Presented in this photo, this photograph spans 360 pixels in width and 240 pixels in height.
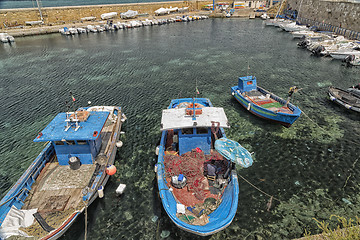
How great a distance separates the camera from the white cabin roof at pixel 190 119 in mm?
17469

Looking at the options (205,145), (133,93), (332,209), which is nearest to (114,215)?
(205,145)

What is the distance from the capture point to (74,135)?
1745 cm

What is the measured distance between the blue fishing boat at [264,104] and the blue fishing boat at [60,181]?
19.9 meters

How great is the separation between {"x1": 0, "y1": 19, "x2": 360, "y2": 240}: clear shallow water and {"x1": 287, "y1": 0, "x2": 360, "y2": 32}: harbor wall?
16.5 m

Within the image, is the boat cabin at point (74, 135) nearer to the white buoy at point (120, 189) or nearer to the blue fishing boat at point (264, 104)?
the white buoy at point (120, 189)

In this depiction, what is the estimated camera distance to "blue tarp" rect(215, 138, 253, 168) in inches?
587

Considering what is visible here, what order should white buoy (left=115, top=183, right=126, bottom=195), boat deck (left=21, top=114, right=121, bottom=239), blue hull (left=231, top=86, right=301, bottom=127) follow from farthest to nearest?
blue hull (left=231, top=86, right=301, bottom=127)
white buoy (left=115, top=183, right=126, bottom=195)
boat deck (left=21, top=114, right=121, bottom=239)

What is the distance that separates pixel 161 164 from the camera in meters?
17.5

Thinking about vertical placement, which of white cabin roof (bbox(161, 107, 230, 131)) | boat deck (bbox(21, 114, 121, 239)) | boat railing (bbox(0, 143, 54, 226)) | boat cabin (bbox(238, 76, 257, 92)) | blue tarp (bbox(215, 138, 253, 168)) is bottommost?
boat deck (bbox(21, 114, 121, 239))

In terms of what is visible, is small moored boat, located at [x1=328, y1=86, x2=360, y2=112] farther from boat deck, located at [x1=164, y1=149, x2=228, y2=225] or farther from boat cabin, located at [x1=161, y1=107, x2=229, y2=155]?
boat deck, located at [x1=164, y1=149, x2=228, y2=225]

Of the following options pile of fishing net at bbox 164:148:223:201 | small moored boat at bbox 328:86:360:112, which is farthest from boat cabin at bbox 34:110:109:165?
small moored boat at bbox 328:86:360:112

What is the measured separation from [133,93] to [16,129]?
18.4 m

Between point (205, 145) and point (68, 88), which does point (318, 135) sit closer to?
point (205, 145)

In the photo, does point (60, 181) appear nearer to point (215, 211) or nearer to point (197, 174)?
point (197, 174)
